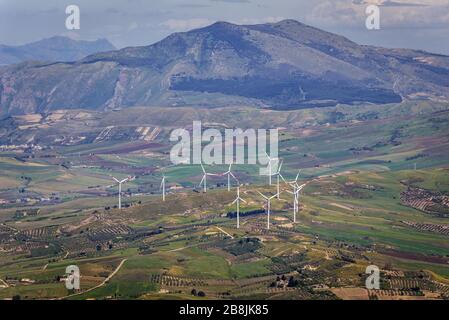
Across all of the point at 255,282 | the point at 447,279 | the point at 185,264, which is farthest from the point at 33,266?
the point at 447,279
